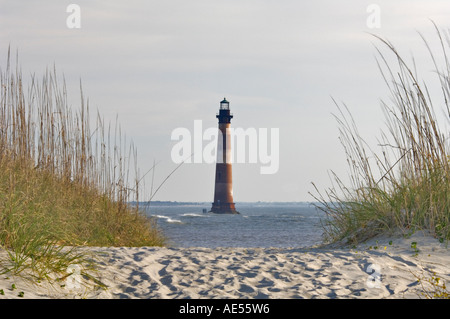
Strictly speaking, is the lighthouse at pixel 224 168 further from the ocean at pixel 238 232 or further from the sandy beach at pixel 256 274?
the sandy beach at pixel 256 274

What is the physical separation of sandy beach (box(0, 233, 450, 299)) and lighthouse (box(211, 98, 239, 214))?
20.0 m

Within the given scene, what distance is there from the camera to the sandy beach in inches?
125

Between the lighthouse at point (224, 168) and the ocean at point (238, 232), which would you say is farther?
the lighthouse at point (224, 168)

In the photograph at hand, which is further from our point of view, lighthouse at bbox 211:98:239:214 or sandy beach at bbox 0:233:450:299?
lighthouse at bbox 211:98:239:214

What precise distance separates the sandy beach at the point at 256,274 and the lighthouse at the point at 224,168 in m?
20.0

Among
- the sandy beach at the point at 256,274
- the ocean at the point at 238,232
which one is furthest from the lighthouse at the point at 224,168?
the sandy beach at the point at 256,274

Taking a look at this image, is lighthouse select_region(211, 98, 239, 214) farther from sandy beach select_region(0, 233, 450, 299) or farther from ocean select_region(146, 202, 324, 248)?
sandy beach select_region(0, 233, 450, 299)

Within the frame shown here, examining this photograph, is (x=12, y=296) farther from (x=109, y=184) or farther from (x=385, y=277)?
(x=109, y=184)

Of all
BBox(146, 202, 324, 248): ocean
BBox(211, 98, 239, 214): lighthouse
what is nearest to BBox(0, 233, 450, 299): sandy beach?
BBox(146, 202, 324, 248): ocean

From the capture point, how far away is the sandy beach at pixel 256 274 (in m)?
3.18

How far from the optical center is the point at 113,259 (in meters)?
3.80

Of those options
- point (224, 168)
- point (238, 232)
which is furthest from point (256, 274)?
point (224, 168)
